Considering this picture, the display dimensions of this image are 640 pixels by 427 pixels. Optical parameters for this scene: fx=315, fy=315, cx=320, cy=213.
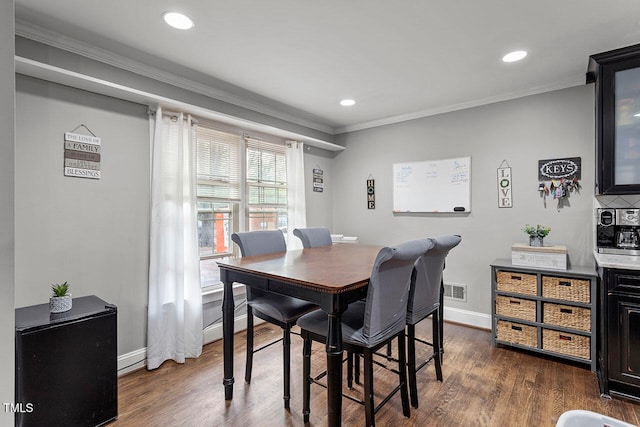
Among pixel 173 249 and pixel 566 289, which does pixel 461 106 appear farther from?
pixel 173 249

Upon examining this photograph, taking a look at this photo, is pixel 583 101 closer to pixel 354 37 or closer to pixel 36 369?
pixel 354 37

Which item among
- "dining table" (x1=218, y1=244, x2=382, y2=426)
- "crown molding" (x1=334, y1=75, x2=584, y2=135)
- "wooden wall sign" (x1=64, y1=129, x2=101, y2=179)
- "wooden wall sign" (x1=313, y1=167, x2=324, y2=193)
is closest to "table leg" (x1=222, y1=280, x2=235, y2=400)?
"dining table" (x1=218, y1=244, x2=382, y2=426)

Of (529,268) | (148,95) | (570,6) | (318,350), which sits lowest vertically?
(318,350)

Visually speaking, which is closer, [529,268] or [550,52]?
[550,52]

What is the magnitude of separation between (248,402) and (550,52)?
11.1 feet

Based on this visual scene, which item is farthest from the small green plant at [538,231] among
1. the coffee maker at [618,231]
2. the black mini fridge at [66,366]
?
the black mini fridge at [66,366]

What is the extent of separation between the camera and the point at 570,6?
186 centimetres

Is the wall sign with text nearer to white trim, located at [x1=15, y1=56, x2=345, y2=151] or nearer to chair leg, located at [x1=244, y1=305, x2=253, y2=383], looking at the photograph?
white trim, located at [x1=15, y1=56, x2=345, y2=151]

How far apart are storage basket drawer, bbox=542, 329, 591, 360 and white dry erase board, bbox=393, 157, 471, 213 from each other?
4.66 ft

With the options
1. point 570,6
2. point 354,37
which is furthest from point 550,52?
point 354,37

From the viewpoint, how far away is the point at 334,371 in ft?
4.91

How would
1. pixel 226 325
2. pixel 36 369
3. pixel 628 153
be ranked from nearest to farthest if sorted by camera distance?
1. pixel 36 369
2. pixel 226 325
3. pixel 628 153

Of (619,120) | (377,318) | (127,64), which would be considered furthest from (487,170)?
(127,64)

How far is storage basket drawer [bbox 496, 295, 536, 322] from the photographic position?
277cm
